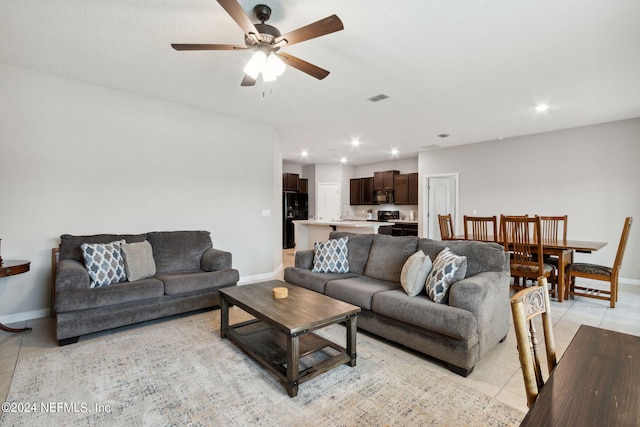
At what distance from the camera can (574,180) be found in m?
5.33

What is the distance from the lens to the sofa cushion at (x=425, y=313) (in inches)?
85.2

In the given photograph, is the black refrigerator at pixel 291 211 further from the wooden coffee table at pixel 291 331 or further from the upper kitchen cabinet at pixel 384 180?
the wooden coffee table at pixel 291 331

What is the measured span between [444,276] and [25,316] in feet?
14.1

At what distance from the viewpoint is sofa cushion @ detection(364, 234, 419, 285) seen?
3.27m

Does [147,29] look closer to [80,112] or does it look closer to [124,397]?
[80,112]

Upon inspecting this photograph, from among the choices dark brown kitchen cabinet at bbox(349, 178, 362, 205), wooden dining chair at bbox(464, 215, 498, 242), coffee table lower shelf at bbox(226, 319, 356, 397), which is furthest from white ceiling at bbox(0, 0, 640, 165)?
dark brown kitchen cabinet at bbox(349, 178, 362, 205)

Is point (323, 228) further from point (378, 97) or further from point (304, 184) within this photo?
point (304, 184)

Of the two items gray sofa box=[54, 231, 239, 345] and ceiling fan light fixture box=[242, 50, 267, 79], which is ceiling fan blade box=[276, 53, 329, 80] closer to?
ceiling fan light fixture box=[242, 50, 267, 79]

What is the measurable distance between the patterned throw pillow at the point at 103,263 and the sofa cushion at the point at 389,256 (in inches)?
104

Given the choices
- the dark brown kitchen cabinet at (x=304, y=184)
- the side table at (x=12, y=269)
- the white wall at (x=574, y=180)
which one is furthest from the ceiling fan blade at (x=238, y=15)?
the dark brown kitchen cabinet at (x=304, y=184)

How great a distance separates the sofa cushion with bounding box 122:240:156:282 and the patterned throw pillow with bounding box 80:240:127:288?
2.4 inches

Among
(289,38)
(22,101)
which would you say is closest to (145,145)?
(22,101)

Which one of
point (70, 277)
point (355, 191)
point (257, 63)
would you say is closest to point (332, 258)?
point (257, 63)

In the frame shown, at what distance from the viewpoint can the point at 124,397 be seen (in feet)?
6.41
